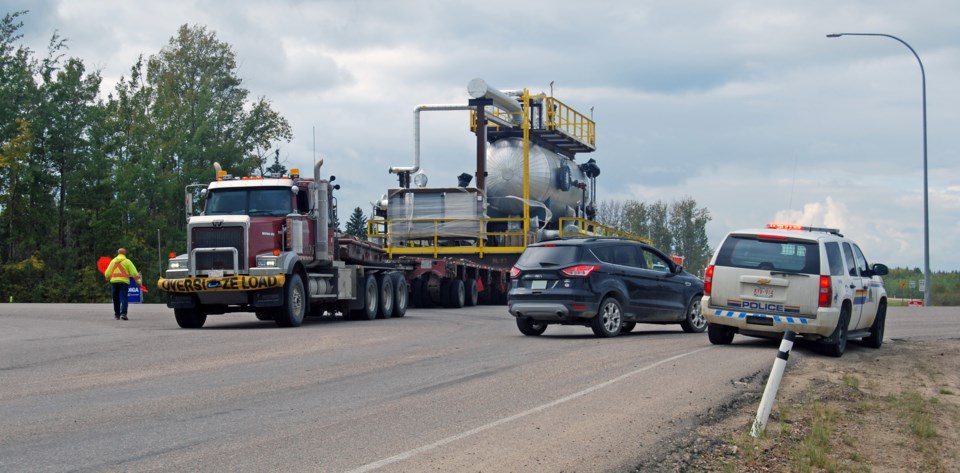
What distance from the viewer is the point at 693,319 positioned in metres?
19.9

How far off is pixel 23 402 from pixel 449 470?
517cm

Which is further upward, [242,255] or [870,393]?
[242,255]

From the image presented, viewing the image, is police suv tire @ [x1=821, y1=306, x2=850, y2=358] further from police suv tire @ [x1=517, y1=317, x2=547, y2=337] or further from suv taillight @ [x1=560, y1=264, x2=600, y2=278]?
police suv tire @ [x1=517, y1=317, x2=547, y2=337]

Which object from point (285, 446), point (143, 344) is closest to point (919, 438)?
point (285, 446)

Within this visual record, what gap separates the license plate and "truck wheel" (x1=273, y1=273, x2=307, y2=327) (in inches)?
370

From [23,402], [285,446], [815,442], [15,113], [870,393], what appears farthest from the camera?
[15,113]

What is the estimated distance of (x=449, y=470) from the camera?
284 inches

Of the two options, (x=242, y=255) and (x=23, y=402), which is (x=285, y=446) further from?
(x=242, y=255)

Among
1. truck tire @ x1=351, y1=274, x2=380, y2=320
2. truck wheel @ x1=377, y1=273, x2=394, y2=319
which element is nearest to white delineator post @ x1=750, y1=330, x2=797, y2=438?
truck tire @ x1=351, y1=274, x2=380, y2=320

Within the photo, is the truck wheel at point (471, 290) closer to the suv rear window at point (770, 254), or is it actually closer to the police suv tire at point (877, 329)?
the police suv tire at point (877, 329)

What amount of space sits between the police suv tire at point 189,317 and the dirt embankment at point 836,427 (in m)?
12.1

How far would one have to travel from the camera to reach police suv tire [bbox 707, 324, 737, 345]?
16125mm

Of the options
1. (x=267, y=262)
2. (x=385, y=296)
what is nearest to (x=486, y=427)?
(x=267, y=262)

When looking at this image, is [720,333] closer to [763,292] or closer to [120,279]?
[763,292]
